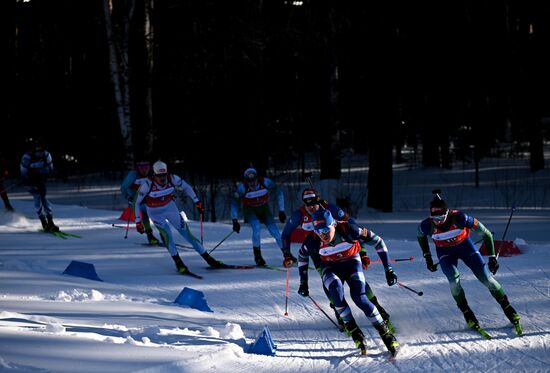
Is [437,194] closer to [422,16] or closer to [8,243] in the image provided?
[8,243]

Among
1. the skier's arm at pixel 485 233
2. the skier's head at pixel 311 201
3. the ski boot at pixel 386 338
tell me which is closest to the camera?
the ski boot at pixel 386 338

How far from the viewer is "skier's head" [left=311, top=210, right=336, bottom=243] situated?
A: 310 inches

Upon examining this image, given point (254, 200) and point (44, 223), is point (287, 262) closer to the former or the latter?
point (254, 200)

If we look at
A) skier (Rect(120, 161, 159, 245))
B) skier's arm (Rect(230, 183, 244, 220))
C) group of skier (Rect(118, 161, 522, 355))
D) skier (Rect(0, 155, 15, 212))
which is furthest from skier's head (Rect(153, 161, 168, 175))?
skier (Rect(0, 155, 15, 212))

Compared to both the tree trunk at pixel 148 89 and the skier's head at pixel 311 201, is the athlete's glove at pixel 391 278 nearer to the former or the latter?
the skier's head at pixel 311 201

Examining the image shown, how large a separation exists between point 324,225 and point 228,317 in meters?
2.49

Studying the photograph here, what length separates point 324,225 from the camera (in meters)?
7.87

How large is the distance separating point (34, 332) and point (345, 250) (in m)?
3.52

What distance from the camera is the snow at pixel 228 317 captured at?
22.5 ft

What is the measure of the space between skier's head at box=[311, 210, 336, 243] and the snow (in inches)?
52.1

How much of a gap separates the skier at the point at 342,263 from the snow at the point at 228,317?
0.35 meters

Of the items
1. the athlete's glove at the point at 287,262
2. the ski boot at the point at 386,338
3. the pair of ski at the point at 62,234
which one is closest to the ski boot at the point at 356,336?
the ski boot at the point at 386,338

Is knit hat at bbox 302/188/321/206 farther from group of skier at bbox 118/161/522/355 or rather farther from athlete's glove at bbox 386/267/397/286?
athlete's glove at bbox 386/267/397/286

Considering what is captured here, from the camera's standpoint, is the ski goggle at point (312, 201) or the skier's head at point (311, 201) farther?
the ski goggle at point (312, 201)
